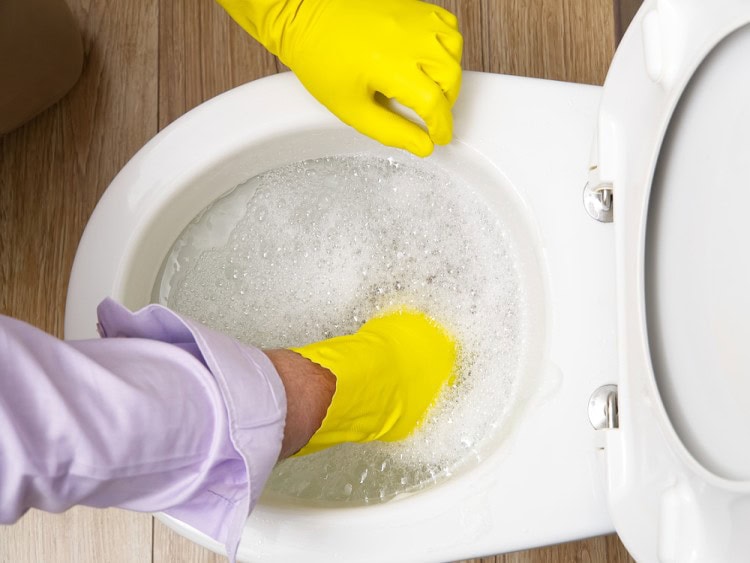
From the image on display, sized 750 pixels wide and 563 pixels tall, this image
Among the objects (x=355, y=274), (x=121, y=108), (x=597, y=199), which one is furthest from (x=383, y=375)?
(x=121, y=108)

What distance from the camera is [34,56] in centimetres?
96

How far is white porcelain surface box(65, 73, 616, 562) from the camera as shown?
2.05ft

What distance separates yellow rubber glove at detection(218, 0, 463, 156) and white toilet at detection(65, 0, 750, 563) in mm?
29

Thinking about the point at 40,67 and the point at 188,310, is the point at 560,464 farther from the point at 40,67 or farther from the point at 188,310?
the point at 40,67

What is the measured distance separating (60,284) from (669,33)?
0.85 meters

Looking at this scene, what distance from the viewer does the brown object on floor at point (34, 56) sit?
0.90 meters

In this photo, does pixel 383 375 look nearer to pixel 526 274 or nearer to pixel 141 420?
pixel 526 274

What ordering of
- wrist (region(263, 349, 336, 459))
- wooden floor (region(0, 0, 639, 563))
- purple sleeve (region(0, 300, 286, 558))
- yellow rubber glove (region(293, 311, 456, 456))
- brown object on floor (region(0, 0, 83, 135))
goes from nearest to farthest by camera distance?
1. purple sleeve (region(0, 300, 286, 558))
2. wrist (region(263, 349, 336, 459))
3. yellow rubber glove (region(293, 311, 456, 456))
4. brown object on floor (region(0, 0, 83, 135))
5. wooden floor (region(0, 0, 639, 563))

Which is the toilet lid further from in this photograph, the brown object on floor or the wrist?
the brown object on floor

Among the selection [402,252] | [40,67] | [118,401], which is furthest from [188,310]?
[40,67]

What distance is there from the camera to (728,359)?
47cm

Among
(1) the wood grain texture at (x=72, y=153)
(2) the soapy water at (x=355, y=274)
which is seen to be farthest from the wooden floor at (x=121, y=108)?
(2) the soapy water at (x=355, y=274)

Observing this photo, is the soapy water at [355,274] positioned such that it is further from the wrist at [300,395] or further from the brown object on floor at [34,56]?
the brown object on floor at [34,56]

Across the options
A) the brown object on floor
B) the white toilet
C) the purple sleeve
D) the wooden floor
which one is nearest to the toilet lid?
the white toilet
